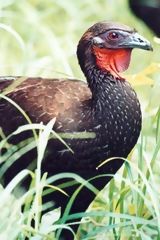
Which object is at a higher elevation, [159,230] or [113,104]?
[113,104]

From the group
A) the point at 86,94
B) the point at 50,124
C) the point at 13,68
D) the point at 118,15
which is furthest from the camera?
the point at 118,15

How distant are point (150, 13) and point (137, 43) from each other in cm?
248

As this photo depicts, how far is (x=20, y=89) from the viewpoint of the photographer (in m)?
4.12

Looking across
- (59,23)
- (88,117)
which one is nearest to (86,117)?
(88,117)

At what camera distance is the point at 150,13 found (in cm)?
646

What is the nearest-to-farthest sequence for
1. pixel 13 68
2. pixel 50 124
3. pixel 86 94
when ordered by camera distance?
pixel 50 124 → pixel 86 94 → pixel 13 68

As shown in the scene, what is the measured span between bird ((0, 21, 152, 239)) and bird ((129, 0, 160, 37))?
2386 mm

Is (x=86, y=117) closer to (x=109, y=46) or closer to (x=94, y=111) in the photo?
(x=94, y=111)

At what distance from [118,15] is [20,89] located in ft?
8.81

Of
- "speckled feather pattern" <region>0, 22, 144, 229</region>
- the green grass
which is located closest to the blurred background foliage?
the green grass

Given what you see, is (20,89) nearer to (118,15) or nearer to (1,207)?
(1,207)

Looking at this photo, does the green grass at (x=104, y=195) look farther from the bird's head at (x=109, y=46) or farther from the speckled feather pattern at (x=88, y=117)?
the bird's head at (x=109, y=46)

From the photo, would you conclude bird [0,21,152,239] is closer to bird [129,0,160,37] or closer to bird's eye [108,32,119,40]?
bird's eye [108,32,119,40]

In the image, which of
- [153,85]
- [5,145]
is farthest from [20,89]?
[153,85]
